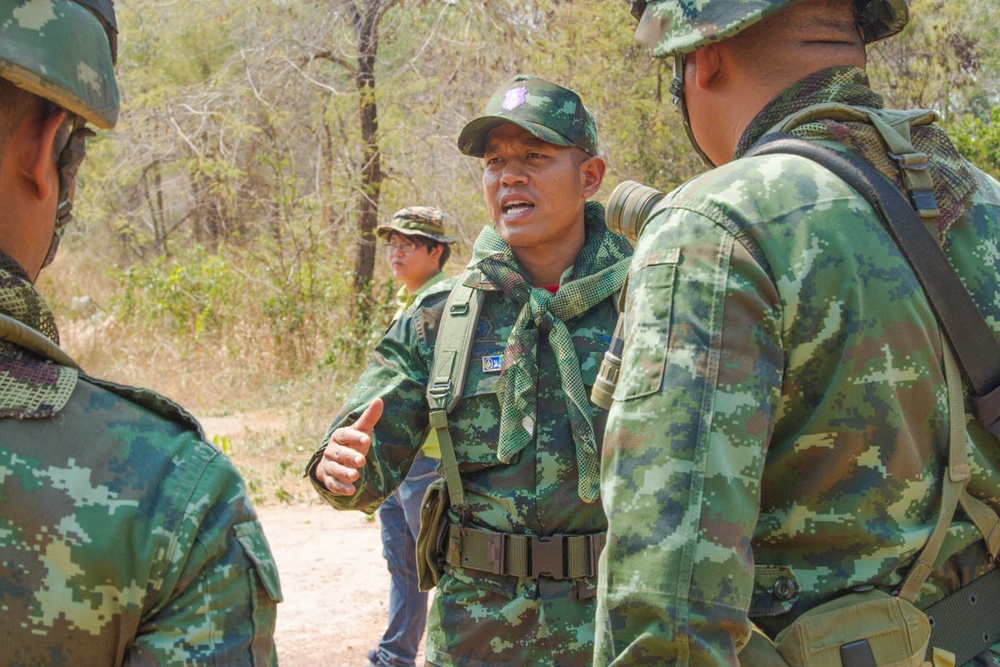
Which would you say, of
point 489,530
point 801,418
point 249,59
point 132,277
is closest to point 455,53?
point 249,59

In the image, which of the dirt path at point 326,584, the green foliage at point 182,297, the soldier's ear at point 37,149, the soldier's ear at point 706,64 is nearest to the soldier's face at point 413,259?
the dirt path at point 326,584

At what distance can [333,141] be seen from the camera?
12422 mm

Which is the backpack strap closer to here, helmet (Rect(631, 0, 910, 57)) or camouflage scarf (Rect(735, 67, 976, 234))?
camouflage scarf (Rect(735, 67, 976, 234))

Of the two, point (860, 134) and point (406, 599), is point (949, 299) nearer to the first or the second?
point (860, 134)

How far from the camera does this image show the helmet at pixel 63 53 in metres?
1.22

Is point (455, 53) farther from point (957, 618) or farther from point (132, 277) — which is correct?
point (957, 618)

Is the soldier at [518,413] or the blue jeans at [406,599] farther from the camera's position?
the blue jeans at [406,599]

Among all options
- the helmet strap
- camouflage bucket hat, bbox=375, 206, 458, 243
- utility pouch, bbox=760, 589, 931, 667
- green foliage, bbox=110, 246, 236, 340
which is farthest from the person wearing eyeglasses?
green foliage, bbox=110, 246, 236, 340

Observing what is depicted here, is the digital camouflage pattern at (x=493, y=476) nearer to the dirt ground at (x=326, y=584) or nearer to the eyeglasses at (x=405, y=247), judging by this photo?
the dirt ground at (x=326, y=584)

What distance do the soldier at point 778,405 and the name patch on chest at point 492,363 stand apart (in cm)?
125

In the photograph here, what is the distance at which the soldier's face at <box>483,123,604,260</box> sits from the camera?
3.12 metres

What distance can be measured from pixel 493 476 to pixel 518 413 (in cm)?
20

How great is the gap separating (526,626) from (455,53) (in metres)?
9.24

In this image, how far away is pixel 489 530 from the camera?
2.78 meters
